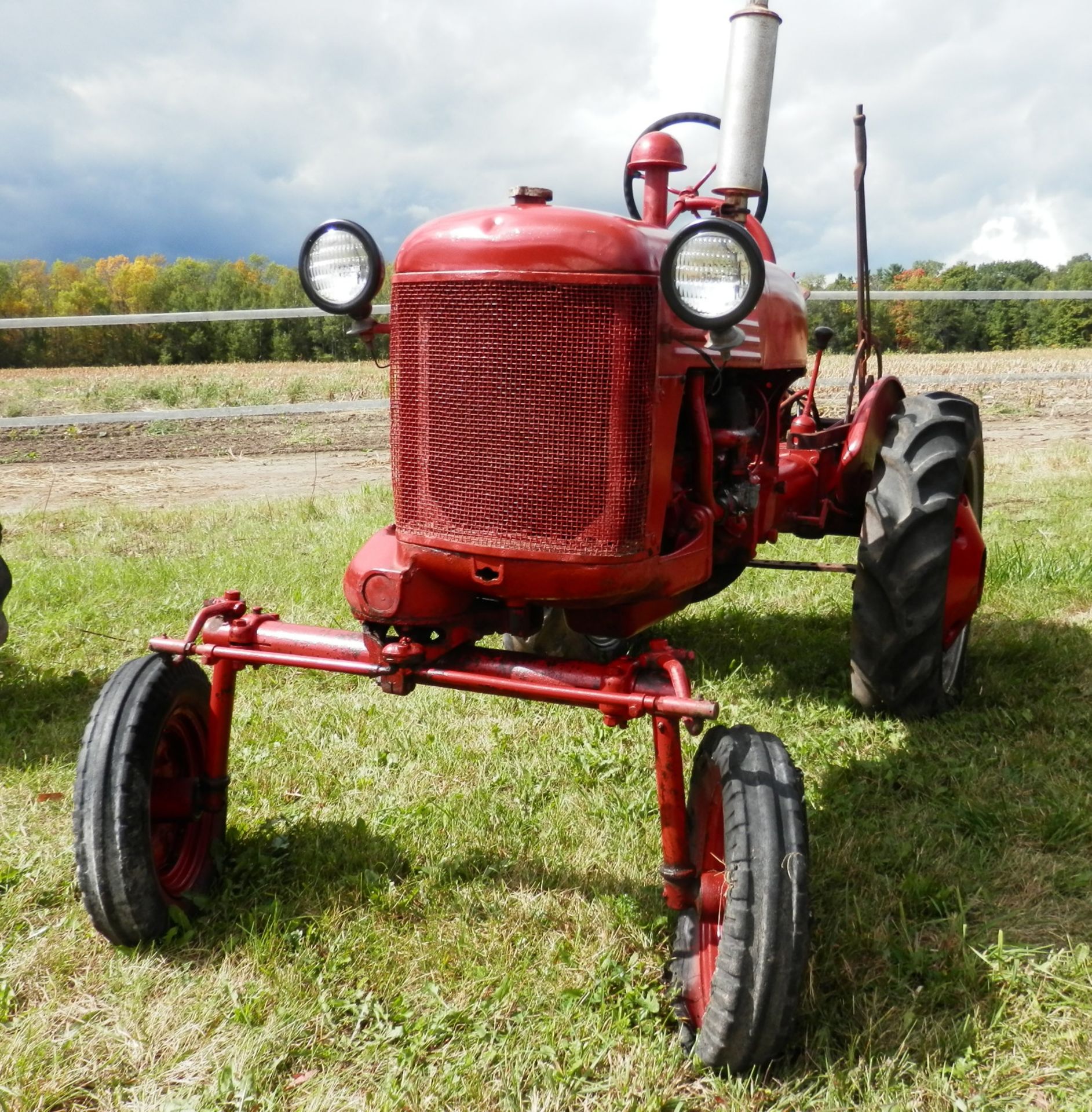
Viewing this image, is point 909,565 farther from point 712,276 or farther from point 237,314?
point 237,314

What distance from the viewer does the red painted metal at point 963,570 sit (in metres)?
3.22

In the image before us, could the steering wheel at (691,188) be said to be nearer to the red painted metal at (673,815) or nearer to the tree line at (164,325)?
the red painted metal at (673,815)

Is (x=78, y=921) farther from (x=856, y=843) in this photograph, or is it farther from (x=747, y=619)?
(x=747, y=619)

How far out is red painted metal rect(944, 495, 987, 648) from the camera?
322 cm

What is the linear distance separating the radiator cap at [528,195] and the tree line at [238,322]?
6253 millimetres

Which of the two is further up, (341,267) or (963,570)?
(341,267)

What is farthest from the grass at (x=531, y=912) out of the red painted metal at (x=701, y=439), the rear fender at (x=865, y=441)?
the red painted metal at (x=701, y=439)

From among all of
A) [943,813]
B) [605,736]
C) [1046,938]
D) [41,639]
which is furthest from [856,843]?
[41,639]

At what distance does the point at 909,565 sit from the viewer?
3035 millimetres

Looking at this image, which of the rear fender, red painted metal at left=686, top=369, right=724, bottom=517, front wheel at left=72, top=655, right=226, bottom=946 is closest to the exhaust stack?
red painted metal at left=686, top=369, right=724, bottom=517

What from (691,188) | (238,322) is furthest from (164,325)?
(691,188)

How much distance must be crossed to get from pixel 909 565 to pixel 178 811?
6.89 ft

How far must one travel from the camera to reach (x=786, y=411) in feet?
13.5

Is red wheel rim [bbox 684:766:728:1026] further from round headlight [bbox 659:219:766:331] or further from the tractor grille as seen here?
round headlight [bbox 659:219:766:331]
